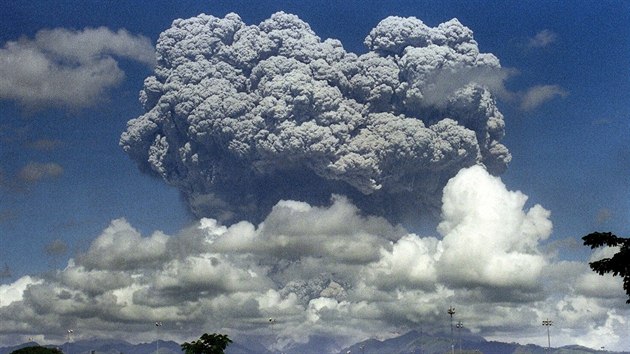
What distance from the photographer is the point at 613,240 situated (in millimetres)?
42625

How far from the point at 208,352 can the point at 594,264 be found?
5356 inches

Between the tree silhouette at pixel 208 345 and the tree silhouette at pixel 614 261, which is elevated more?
the tree silhouette at pixel 208 345

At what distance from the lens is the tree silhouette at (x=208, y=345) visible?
176 meters

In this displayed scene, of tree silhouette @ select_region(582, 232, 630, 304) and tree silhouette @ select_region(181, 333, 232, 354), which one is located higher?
tree silhouette @ select_region(181, 333, 232, 354)

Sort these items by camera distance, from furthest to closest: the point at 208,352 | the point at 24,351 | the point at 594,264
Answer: the point at 24,351 → the point at 208,352 → the point at 594,264

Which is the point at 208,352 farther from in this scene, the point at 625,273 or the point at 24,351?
the point at 625,273

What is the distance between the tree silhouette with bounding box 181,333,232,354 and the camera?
175750 millimetres

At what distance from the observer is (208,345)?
583 feet

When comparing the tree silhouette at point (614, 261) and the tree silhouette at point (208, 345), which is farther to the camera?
the tree silhouette at point (208, 345)

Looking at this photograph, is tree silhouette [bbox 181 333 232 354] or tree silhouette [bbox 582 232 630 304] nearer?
tree silhouette [bbox 582 232 630 304]

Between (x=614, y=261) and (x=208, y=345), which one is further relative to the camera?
(x=208, y=345)

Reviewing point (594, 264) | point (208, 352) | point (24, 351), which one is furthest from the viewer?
point (24, 351)

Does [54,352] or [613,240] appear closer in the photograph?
[613,240]

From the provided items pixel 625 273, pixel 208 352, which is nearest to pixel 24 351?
pixel 208 352
